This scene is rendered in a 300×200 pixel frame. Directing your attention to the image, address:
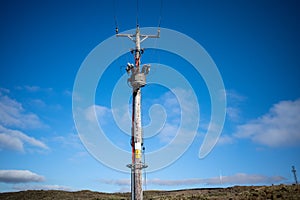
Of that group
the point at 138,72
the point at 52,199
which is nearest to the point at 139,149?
the point at 138,72

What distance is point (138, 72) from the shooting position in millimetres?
23656

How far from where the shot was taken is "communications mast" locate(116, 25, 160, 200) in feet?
69.3

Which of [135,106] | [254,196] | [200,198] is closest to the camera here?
[135,106]

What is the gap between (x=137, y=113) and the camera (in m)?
22.5

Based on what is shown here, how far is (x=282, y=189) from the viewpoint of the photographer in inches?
981

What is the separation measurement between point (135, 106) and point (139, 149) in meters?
3.49

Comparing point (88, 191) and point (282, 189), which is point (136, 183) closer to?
point (282, 189)

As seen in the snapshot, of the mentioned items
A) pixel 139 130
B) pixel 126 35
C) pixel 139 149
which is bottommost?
pixel 139 149

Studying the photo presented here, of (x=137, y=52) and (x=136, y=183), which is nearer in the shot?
(x=136, y=183)

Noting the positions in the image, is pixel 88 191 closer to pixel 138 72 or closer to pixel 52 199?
pixel 52 199

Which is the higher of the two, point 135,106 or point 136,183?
point 135,106

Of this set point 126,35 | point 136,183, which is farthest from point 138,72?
point 136,183

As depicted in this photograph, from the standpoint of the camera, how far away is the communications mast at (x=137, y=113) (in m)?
21.1

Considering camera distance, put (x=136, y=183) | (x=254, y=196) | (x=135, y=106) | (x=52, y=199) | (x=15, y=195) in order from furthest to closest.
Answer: (x=15, y=195)
(x=52, y=199)
(x=254, y=196)
(x=135, y=106)
(x=136, y=183)
